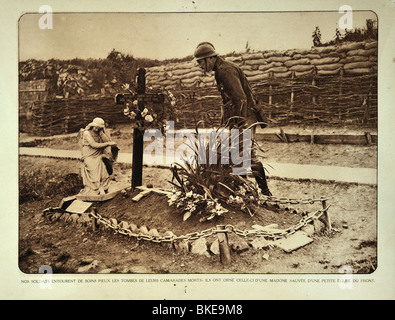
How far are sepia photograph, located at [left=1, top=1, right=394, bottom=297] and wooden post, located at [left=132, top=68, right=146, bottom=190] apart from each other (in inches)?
0.4

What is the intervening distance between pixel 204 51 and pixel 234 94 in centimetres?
51

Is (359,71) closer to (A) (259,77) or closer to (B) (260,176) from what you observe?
(A) (259,77)

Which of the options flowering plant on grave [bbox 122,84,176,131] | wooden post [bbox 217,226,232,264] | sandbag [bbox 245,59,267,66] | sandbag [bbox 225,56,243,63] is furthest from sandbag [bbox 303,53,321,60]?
wooden post [bbox 217,226,232,264]

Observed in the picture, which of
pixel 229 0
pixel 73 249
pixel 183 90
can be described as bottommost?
pixel 73 249

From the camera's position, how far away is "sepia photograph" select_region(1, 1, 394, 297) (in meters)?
3.30

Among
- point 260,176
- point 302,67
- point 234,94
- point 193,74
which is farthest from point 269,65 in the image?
point 260,176

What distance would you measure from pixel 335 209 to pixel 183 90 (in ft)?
6.20

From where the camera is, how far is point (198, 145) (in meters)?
3.42

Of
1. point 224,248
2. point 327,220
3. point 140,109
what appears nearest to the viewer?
point 224,248

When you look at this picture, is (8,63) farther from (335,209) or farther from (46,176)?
(335,209)

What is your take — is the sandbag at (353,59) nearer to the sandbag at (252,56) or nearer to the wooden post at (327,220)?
the sandbag at (252,56)

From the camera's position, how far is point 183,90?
11.4ft

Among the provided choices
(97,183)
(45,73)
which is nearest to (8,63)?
(45,73)

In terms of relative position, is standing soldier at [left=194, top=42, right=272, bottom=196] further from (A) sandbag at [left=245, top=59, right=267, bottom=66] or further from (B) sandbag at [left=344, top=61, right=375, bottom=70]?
(B) sandbag at [left=344, top=61, right=375, bottom=70]
